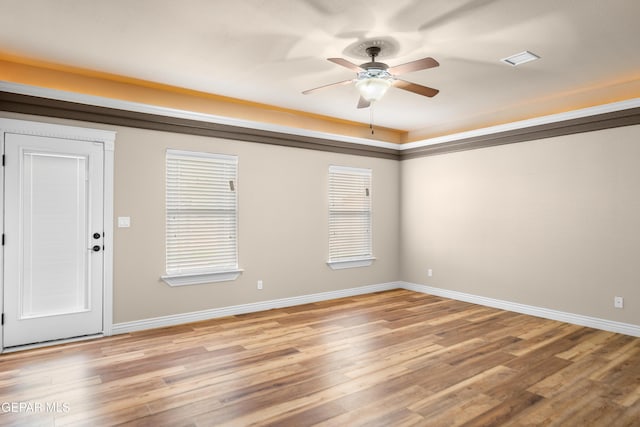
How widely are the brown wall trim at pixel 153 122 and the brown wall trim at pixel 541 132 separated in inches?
52.8

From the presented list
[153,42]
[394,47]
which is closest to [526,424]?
[394,47]

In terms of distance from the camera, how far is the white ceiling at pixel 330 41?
9.30 feet

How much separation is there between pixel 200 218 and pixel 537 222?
4282 mm

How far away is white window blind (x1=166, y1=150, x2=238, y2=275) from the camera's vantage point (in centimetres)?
470

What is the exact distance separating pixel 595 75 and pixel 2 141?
590 cm

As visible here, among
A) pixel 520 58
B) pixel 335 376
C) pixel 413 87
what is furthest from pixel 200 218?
pixel 520 58

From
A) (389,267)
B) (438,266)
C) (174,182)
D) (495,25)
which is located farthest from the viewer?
(389,267)

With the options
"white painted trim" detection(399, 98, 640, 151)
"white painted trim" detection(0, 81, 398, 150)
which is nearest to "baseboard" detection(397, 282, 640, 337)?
"white painted trim" detection(399, 98, 640, 151)

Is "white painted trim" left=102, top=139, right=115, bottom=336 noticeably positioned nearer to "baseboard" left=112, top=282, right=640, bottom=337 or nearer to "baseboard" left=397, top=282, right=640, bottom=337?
"baseboard" left=112, top=282, right=640, bottom=337

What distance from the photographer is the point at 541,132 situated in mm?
5086

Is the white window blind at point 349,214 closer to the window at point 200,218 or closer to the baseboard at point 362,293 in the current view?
the baseboard at point 362,293

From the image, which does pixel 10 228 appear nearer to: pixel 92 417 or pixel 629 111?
pixel 92 417

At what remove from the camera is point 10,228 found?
3762mm

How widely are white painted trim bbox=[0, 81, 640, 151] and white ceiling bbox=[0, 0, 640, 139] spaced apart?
251 mm
